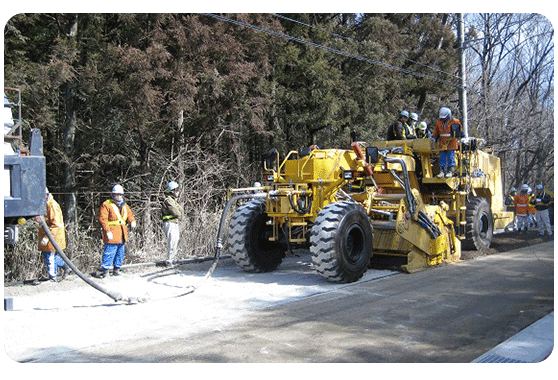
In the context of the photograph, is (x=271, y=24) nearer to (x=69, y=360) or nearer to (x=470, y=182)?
(x=470, y=182)

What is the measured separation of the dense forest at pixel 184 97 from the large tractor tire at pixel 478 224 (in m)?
5.73

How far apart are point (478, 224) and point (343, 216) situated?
19.4 ft

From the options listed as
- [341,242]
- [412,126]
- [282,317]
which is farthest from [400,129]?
[282,317]

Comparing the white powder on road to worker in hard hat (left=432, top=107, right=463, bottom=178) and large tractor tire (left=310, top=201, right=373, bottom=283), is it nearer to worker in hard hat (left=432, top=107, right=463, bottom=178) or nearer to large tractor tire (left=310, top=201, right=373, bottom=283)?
large tractor tire (left=310, top=201, right=373, bottom=283)

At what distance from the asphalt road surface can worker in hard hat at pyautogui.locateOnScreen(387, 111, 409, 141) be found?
3.99 m

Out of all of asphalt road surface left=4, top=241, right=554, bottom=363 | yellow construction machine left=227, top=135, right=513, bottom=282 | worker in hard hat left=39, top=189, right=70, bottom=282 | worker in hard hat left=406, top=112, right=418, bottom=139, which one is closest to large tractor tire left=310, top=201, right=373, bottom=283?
yellow construction machine left=227, top=135, right=513, bottom=282

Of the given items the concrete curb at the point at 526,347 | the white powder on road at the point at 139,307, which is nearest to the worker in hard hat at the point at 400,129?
the white powder on road at the point at 139,307

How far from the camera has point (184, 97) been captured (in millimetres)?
14633

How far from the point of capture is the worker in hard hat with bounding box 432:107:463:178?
40.3ft

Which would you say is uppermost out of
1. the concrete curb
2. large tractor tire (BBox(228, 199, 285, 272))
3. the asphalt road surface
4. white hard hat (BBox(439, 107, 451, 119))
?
white hard hat (BBox(439, 107, 451, 119))

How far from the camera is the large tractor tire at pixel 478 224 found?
13492 mm

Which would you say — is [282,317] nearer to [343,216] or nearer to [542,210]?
[343,216]

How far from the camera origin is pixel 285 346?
6.05 meters

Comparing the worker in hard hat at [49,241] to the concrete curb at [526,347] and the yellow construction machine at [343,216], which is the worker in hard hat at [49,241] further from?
the concrete curb at [526,347]
